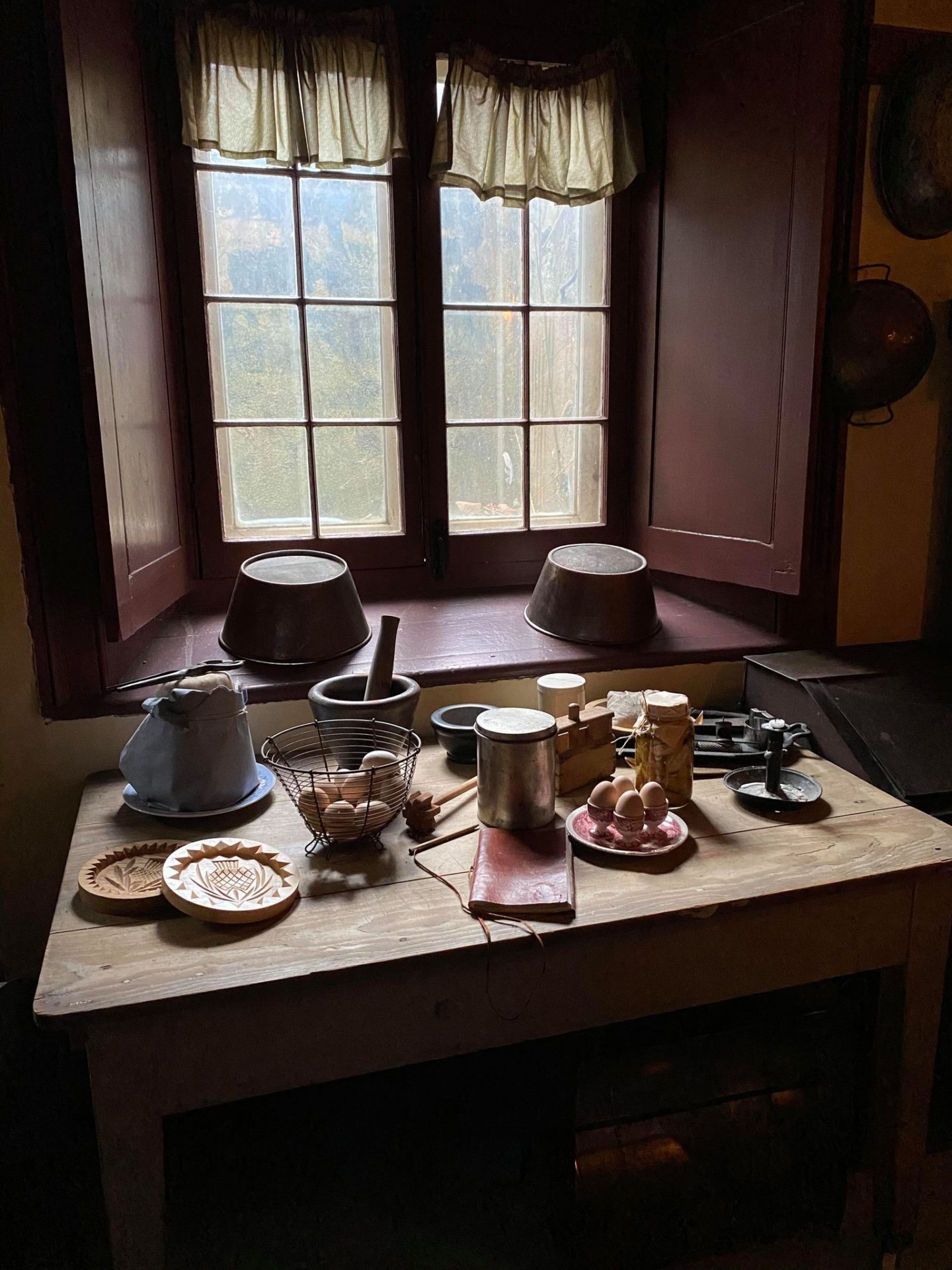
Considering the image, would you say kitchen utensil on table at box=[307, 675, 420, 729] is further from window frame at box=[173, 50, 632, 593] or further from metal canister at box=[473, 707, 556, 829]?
window frame at box=[173, 50, 632, 593]

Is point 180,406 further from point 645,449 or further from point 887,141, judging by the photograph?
point 887,141

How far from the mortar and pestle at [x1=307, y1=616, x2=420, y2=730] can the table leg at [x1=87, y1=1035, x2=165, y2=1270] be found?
608 mm

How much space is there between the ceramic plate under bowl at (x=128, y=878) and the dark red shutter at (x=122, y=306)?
0.41m

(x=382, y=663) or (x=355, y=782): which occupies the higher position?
(x=382, y=663)

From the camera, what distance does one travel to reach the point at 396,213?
6.59 ft

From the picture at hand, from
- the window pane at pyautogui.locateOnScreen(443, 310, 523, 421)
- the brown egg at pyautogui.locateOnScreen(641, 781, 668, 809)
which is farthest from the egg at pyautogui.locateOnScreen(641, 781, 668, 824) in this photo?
the window pane at pyautogui.locateOnScreen(443, 310, 523, 421)

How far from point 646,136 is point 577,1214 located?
231cm

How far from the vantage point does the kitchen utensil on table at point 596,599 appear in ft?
6.14

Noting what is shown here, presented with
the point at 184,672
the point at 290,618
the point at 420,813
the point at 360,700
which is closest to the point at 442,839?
the point at 420,813

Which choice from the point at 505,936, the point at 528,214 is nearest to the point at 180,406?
the point at 528,214

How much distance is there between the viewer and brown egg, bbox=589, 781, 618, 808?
1.33 meters

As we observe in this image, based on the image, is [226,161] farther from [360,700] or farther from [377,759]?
[377,759]

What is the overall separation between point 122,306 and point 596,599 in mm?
1111

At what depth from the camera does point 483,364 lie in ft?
7.15
